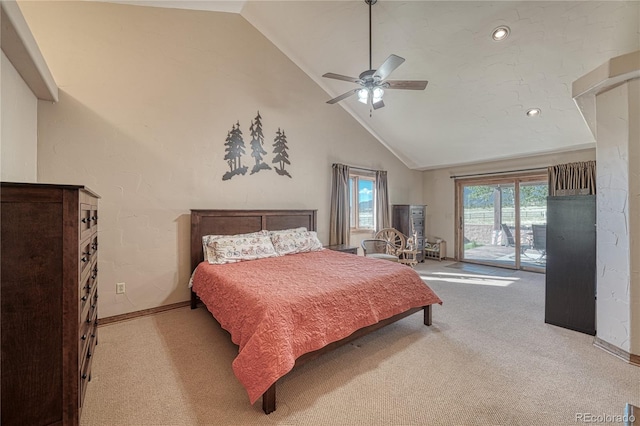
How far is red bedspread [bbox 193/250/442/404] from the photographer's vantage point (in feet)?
5.28

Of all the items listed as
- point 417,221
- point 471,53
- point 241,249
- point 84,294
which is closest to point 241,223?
point 241,249

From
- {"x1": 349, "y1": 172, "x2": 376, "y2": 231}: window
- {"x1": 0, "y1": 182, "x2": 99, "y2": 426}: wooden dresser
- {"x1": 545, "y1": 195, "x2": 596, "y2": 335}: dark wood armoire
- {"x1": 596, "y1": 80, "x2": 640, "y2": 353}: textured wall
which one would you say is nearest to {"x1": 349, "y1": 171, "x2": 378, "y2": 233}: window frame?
{"x1": 349, "y1": 172, "x2": 376, "y2": 231}: window

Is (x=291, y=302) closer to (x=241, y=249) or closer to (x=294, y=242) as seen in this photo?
(x=241, y=249)

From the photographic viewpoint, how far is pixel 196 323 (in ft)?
9.30

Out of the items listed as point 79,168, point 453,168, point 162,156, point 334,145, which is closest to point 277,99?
point 334,145

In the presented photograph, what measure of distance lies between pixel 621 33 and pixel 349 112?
3462mm

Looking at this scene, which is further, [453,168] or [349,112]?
[453,168]

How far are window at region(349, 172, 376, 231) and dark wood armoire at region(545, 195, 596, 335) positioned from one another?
313cm

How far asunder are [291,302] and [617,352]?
109 inches

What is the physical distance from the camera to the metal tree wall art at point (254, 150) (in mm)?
3622

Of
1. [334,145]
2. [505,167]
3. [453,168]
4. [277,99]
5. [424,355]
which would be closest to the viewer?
[424,355]

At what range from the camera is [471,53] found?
3266 mm

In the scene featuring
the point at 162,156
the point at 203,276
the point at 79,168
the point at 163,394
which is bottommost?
the point at 163,394

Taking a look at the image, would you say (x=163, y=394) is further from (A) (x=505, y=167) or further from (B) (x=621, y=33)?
(A) (x=505, y=167)
